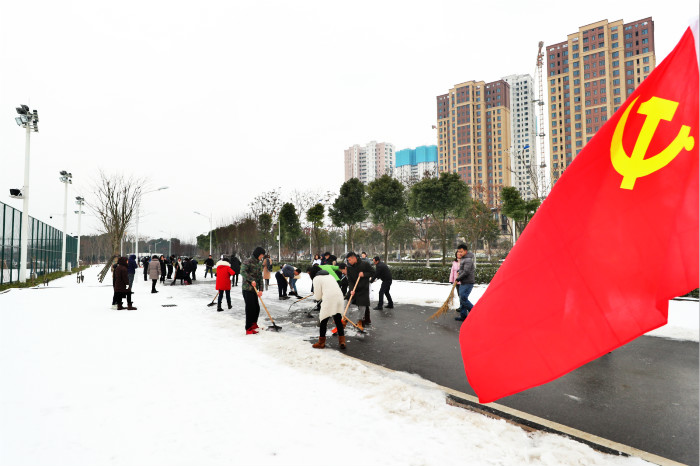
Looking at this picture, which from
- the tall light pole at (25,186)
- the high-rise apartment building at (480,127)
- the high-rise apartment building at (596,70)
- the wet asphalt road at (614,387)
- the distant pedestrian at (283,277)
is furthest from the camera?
the high-rise apartment building at (480,127)

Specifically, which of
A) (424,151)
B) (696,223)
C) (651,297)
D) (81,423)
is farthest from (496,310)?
(424,151)

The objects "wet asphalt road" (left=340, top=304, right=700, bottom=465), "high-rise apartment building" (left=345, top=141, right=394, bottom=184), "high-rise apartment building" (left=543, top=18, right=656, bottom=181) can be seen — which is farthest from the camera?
"high-rise apartment building" (left=345, top=141, right=394, bottom=184)

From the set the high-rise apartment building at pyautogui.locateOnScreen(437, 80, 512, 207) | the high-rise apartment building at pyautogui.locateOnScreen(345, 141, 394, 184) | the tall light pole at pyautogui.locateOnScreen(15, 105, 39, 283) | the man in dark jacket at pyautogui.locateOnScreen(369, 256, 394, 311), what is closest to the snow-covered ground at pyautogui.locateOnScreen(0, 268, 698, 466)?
the man in dark jacket at pyautogui.locateOnScreen(369, 256, 394, 311)

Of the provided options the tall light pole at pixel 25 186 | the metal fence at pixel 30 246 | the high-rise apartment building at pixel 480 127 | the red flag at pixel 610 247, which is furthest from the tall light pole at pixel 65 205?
the high-rise apartment building at pixel 480 127

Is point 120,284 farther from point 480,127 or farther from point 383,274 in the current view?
point 480,127

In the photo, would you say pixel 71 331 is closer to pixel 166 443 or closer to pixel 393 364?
pixel 166 443

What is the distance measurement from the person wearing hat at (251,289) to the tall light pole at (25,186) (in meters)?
18.8

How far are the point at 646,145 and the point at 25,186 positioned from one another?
26.9 m

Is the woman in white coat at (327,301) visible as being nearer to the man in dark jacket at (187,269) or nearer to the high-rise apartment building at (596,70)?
the man in dark jacket at (187,269)

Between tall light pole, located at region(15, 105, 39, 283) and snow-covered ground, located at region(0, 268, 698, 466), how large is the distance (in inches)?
630

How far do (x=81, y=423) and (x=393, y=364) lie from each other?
4.14 metres

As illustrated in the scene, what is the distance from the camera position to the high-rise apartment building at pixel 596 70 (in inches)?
2970

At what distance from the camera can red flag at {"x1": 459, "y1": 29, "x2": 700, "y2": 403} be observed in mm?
1562

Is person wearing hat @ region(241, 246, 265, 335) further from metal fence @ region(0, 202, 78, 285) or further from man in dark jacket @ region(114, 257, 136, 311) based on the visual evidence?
metal fence @ region(0, 202, 78, 285)
